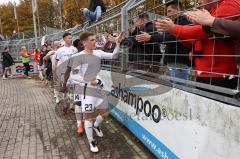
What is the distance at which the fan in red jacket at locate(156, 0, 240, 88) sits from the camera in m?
2.79

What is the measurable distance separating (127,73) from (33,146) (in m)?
2.22

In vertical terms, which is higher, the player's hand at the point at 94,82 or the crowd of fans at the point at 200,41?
the crowd of fans at the point at 200,41

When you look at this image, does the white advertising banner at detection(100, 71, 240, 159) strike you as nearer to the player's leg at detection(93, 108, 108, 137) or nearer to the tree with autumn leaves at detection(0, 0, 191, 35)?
the player's leg at detection(93, 108, 108, 137)

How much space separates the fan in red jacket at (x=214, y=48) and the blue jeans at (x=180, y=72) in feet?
1.18

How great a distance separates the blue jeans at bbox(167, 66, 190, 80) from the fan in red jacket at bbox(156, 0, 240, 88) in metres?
0.36

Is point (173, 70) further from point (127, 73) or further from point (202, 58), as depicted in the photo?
point (127, 73)

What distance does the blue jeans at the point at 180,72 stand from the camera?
372cm

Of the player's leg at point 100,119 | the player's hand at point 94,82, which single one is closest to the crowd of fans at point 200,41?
the player's leg at point 100,119

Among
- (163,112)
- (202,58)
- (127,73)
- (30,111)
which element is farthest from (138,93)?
(30,111)

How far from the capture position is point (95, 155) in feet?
16.0

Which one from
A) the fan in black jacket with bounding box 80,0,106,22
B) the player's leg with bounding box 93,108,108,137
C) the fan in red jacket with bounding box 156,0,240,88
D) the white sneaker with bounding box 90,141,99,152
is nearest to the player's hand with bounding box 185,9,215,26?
the fan in red jacket with bounding box 156,0,240,88

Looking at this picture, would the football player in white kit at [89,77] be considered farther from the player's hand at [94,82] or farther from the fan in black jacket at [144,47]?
the fan in black jacket at [144,47]

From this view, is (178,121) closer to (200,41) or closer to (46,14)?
(200,41)

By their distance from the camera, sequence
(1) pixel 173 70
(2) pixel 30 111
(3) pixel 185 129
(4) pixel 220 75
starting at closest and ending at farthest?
(4) pixel 220 75, (3) pixel 185 129, (1) pixel 173 70, (2) pixel 30 111
